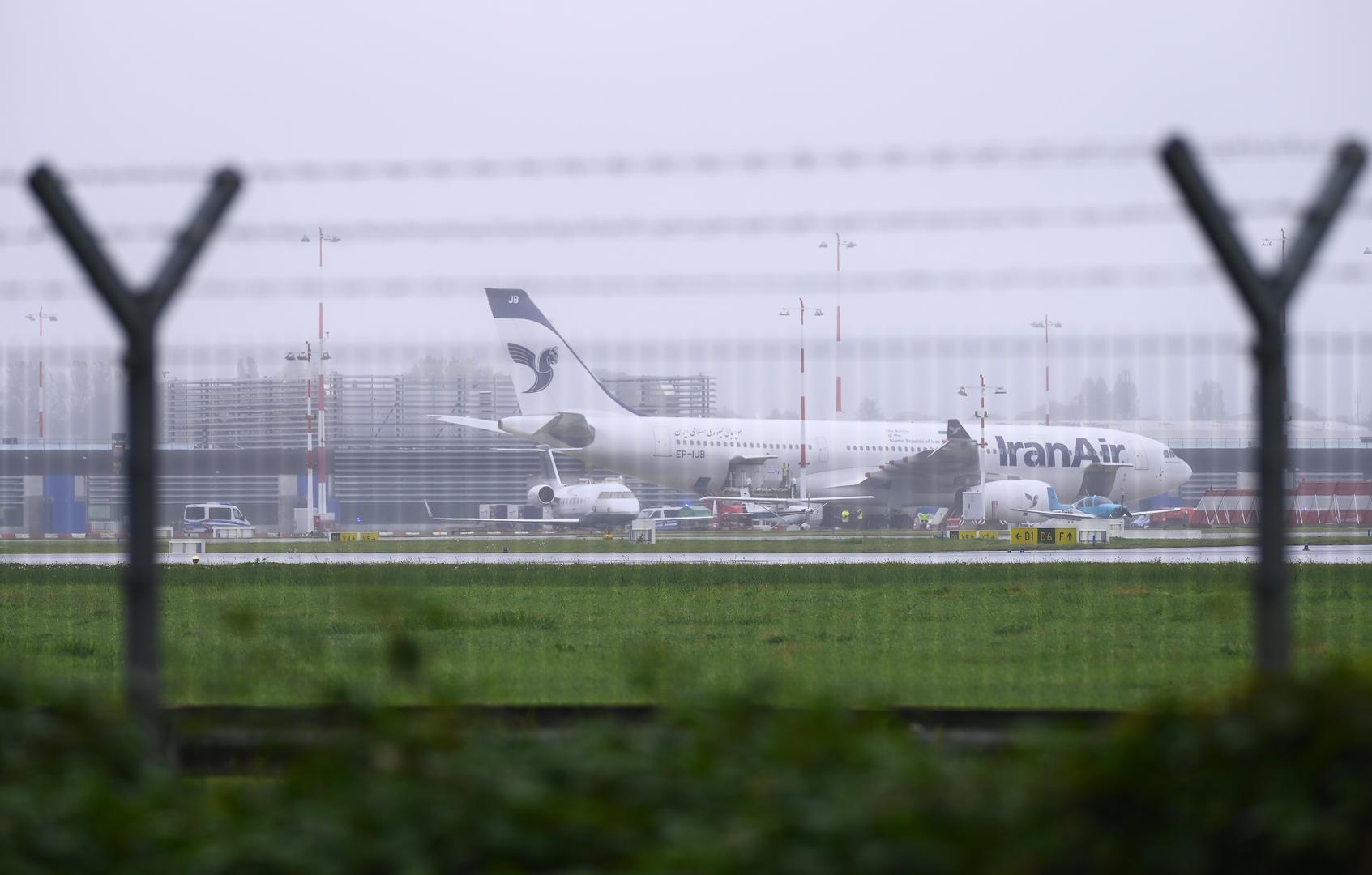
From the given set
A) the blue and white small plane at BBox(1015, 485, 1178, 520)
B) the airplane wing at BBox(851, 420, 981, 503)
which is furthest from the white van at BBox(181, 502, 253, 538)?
the blue and white small plane at BBox(1015, 485, 1178, 520)

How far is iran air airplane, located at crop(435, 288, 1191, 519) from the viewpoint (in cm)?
2683

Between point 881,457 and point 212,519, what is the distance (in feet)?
53.6

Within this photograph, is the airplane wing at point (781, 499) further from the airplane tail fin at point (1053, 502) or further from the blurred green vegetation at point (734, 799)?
the blurred green vegetation at point (734, 799)

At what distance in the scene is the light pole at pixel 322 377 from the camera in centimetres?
626

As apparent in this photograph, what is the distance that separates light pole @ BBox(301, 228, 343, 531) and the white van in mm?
2508

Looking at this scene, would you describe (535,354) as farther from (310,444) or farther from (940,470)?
(310,444)

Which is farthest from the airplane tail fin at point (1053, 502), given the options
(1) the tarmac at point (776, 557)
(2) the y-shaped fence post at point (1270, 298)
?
(2) the y-shaped fence post at point (1270, 298)

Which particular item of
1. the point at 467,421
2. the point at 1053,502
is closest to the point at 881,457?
the point at 1053,502

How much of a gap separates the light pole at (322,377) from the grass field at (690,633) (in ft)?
3.23

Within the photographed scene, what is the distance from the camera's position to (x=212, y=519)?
25.0m

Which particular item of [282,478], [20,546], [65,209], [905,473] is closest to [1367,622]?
[65,209]

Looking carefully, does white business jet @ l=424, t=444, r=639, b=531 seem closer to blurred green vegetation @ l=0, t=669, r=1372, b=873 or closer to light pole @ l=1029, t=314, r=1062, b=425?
light pole @ l=1029, t=314, r=1062, b=425

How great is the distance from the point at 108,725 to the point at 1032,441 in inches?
1327

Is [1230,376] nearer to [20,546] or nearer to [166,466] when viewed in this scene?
[166,466]
